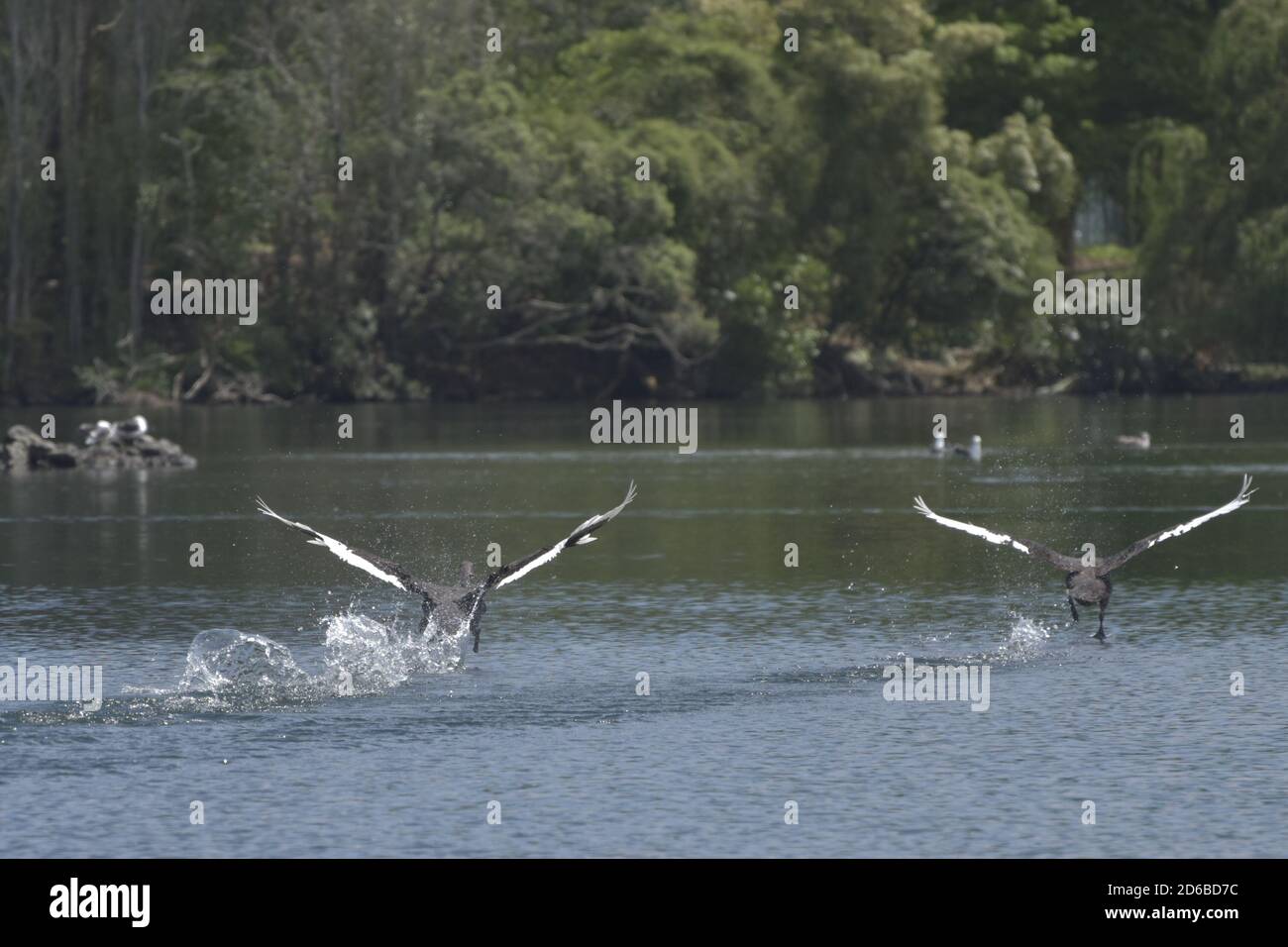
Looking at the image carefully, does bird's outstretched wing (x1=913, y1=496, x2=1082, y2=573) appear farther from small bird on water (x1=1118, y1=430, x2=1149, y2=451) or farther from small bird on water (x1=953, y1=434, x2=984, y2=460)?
small bird on water (x1=1118, y1=430, x2=1149, y2=451)

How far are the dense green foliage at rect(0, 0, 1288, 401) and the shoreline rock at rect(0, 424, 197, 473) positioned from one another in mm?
36629

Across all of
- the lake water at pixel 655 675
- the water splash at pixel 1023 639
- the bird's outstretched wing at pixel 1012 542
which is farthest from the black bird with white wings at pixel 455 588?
the water splash at pixel 1023 639

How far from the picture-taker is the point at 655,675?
3052cm

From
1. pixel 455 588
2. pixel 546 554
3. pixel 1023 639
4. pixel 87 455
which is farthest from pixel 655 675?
pixel 87 455

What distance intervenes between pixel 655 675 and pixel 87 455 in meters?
42.1

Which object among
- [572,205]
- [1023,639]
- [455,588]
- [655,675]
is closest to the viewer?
[455,588]

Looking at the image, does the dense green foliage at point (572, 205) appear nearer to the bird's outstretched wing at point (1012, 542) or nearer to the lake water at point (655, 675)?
the lake water at point (655, 675)

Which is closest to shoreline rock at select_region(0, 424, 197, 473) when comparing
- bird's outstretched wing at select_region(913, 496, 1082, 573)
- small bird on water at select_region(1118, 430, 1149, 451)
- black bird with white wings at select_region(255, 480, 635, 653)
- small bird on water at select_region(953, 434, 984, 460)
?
small bird on water at select_region(953, 434, 984, 460)

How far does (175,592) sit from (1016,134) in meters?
84.2

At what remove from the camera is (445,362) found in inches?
4437

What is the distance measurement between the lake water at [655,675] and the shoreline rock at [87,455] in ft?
26.3

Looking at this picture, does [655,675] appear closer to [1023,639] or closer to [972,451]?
[1023,639]
